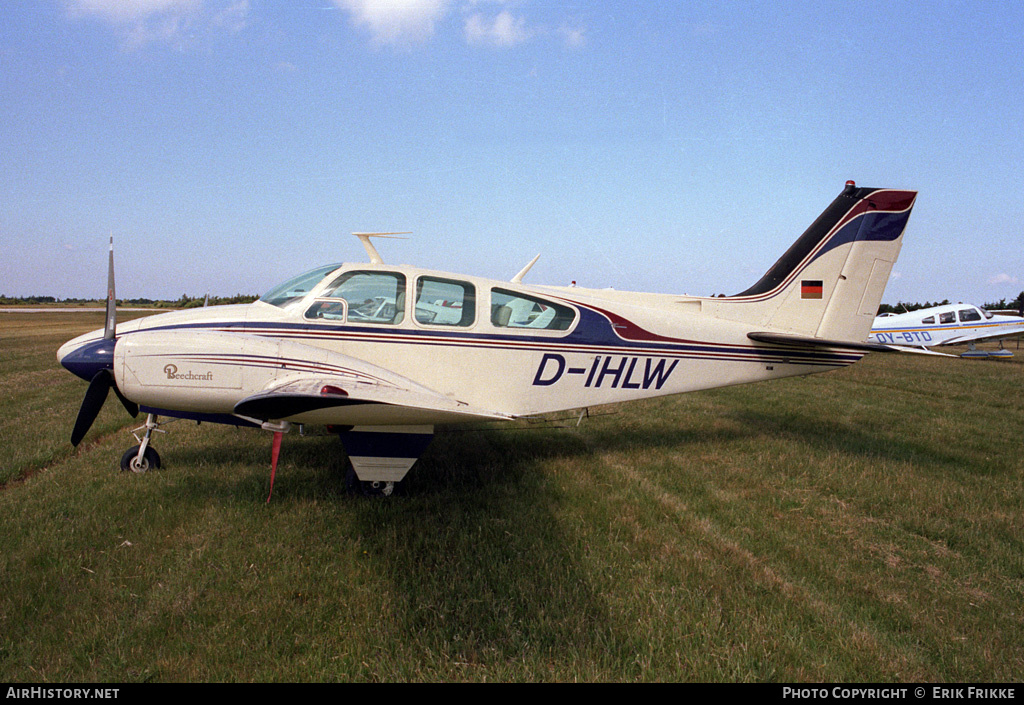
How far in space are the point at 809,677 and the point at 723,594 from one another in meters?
0.80

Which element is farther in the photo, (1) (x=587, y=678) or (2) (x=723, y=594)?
(2) (x=723, y=594)

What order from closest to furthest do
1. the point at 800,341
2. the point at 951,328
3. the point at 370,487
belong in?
the point at 370,487
the point at 800,341
the point at 951,328

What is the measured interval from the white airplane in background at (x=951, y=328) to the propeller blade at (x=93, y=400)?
80.8 feet

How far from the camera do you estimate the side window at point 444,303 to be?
547 cm

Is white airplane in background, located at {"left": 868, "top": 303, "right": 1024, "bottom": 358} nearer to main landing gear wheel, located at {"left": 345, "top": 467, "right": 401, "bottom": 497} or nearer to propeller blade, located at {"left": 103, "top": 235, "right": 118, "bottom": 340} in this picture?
main landing gear wheel, located at {"left": 345, "top": 467, "right": 401, "bottom": 497}

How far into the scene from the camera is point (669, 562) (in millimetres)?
4137

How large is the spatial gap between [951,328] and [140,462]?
1063 inches

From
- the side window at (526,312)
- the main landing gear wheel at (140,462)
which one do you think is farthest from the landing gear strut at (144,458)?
the side window at (526,312)

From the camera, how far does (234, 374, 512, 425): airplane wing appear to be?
13.2 ft

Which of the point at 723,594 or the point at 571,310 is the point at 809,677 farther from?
the point at 571,310

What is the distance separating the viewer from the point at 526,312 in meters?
5.81

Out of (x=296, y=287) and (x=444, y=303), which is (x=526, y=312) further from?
(x=296, y=287)

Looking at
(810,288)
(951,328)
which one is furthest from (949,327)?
(810,288)

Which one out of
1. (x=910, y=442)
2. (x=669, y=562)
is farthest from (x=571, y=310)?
(x=910, y=442)
